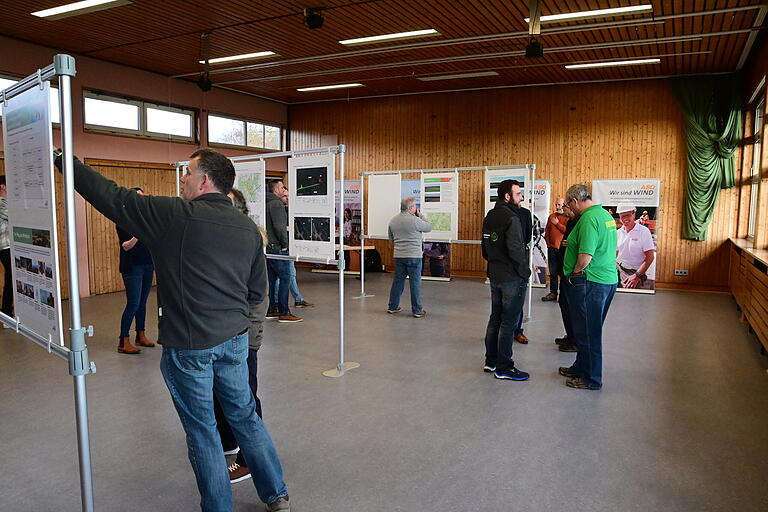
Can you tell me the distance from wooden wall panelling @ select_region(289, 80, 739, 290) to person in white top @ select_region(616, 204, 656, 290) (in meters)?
0.57

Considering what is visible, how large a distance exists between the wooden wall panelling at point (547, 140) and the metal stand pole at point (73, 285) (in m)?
9.88

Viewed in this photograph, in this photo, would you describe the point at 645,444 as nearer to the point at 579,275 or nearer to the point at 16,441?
the point at 579,275

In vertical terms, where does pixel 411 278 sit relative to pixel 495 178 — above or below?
below

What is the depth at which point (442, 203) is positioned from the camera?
32.0 ft

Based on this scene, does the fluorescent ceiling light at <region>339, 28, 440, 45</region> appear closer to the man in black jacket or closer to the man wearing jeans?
the man in black jacket

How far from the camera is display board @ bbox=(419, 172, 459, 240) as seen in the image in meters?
9.66

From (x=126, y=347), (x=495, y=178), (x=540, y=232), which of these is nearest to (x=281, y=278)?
(x=126, y=347)

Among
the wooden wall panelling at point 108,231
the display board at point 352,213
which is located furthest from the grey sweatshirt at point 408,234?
the display board at point 352,213

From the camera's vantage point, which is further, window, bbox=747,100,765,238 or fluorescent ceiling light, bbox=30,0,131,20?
window, bbox=747,100,765,238

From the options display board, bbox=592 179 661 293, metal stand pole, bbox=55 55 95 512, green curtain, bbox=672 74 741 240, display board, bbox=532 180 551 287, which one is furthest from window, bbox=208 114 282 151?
metal stand pole, bbox=55 55 95 512

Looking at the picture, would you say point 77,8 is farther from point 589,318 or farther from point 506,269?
point 589,318

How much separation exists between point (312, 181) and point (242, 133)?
7686mm

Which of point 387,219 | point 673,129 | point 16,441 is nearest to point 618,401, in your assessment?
point 16,441

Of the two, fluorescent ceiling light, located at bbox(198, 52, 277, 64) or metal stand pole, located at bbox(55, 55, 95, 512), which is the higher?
fluorescent ceiling light, located at bbox(198, 52, 277, 64)
